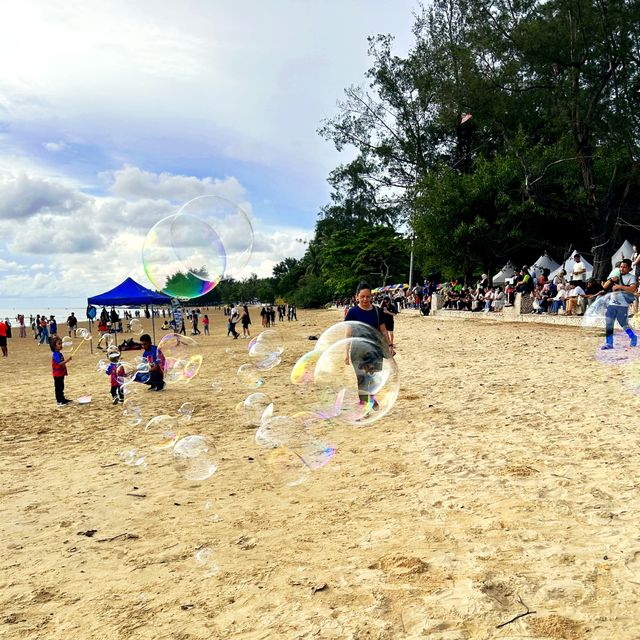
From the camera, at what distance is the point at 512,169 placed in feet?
99.5

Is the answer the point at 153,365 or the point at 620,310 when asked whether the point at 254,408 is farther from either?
the point at 620,310

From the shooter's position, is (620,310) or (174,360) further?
(174,360)

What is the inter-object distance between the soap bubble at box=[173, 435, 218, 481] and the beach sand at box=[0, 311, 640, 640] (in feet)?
0.54

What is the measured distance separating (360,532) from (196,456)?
8.15 feet

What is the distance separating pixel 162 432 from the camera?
28.7 ft

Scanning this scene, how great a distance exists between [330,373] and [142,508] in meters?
2.40

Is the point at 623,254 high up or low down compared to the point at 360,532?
up

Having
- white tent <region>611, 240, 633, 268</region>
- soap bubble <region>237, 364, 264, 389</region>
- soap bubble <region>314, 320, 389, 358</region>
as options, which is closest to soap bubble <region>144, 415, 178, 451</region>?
soap bubble <region>237, 364, 264, 389</region>

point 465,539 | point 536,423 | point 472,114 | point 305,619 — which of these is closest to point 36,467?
point 305,619

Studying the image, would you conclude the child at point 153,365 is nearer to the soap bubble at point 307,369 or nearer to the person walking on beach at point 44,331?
the soap bubble at point 307,369

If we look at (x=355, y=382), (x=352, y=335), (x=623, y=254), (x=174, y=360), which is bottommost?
(x=174, y=360)

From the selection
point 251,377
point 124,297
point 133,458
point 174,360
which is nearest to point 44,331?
point 124,297

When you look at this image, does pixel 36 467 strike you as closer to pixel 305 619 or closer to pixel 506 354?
pixel 305 619

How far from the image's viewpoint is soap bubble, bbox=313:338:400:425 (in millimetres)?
5762
